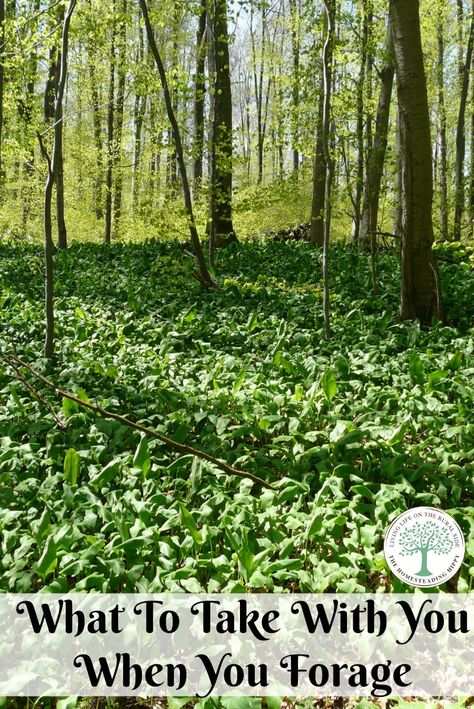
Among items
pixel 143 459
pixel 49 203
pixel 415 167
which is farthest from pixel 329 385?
pixel 49 203

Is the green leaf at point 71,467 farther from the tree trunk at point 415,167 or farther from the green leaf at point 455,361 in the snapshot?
the tree trunk at point 415,167

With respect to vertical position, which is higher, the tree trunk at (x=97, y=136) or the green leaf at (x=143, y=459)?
the tree trunk at (x=97, y=136)

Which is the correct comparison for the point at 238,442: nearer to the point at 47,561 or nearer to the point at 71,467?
the point at 71,467

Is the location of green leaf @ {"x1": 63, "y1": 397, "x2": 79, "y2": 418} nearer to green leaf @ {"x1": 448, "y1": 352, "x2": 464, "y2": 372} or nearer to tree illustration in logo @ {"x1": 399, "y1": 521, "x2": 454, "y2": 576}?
tree illustration in logo @ {"x1": 399, "y1": 521, "x2": 454, "y2": 576}

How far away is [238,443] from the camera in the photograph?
14.6 feet

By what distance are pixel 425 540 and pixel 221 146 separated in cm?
782

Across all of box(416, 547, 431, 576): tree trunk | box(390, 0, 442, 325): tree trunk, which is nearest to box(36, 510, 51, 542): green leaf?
box(416, 547, 431, 576): tree trunk

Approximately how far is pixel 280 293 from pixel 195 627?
6.01 m

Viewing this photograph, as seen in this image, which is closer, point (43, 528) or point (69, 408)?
point (43, 528)

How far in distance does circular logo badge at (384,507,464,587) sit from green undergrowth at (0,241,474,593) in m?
0.08

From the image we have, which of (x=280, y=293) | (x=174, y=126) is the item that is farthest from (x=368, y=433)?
(x=174, y=126)

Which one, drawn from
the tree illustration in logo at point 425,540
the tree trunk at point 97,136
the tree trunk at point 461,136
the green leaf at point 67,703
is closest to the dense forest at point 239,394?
the green leaf at point 67,703

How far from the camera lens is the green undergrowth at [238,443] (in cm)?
303

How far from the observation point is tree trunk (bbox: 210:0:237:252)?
9141 mm
